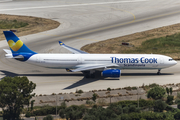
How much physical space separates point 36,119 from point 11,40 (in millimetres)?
27822

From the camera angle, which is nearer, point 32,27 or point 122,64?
point 122,64

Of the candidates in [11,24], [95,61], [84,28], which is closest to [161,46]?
[84,28]

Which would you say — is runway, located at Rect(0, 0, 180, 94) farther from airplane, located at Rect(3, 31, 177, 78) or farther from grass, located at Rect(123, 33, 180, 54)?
grass, located at Rect(123, 33, 180, 54)

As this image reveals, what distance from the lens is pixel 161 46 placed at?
8969cm

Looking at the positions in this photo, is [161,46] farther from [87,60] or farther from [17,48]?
[17,48]

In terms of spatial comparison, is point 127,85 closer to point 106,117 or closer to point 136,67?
point 136,67

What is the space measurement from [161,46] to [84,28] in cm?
3230

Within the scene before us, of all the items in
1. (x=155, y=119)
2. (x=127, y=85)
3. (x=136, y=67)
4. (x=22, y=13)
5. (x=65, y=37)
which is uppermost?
(x=22, y=13)

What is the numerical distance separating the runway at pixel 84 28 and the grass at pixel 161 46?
1223cm

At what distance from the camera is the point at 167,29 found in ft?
346

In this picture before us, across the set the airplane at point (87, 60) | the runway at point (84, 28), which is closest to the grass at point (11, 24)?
the runway at point (84, 28)

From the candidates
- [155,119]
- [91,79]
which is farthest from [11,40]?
[155,119]

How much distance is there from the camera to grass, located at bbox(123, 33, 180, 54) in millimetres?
84688

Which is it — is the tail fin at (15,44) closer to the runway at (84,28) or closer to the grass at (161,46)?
the runway at (84,28)
